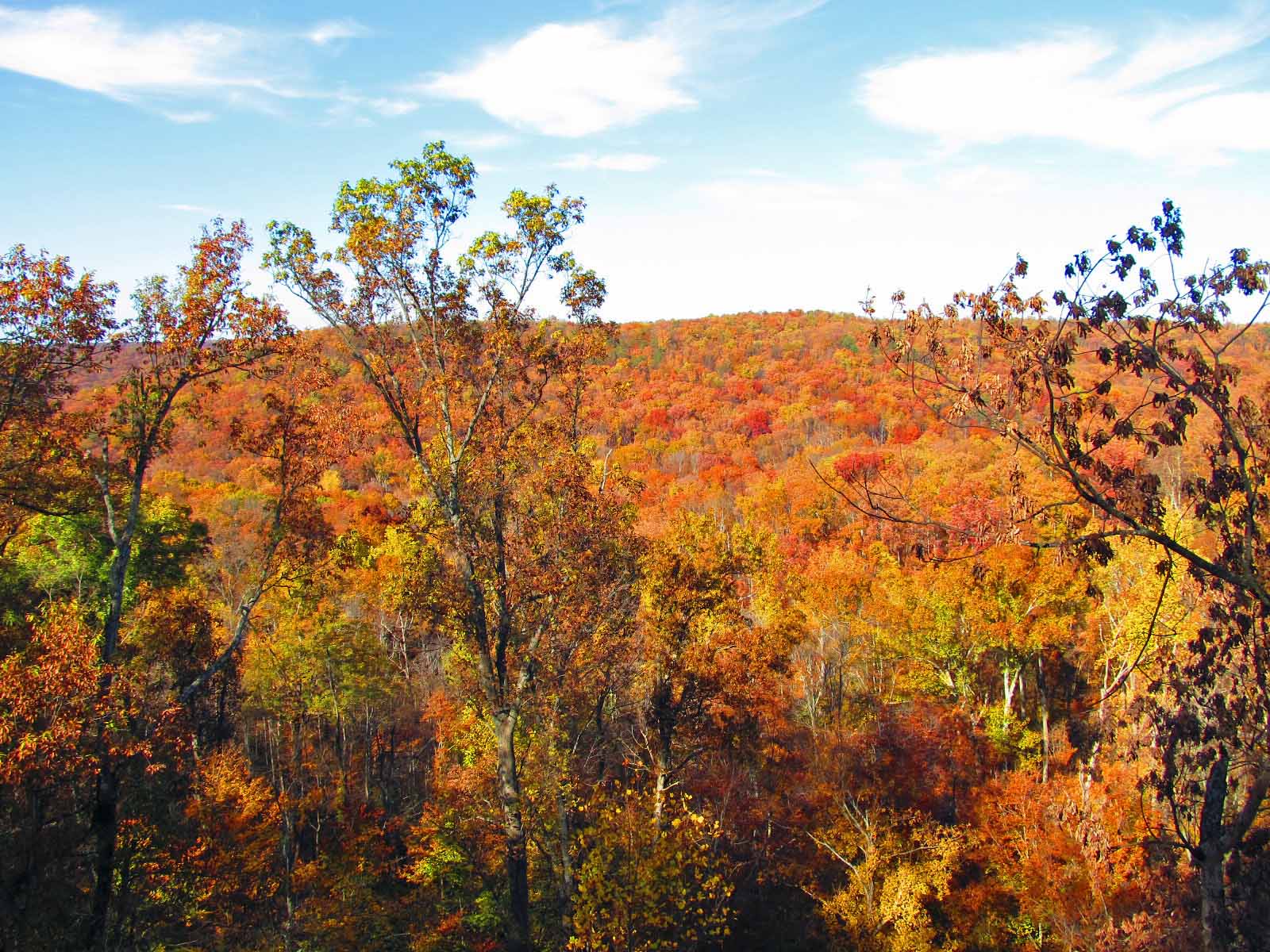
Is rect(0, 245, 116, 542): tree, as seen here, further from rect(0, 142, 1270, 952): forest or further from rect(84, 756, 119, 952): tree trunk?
rect(84, 756, 119, 952): tree trunk

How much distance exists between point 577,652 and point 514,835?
11.3ft

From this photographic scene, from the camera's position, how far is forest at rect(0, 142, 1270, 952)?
613 cm

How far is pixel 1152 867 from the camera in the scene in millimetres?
16156

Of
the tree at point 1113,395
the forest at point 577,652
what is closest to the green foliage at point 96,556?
the forest at point 577,652

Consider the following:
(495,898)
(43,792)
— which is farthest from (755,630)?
(43,792)

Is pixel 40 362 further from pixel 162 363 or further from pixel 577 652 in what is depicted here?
pixel 577 652

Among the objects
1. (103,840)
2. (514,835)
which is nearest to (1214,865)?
(514,835)

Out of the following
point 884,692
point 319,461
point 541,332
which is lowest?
point 884,692

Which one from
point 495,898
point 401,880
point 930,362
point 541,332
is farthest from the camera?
point 401,880

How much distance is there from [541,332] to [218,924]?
12.5 metres

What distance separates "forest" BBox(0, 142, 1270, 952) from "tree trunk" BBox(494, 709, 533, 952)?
0.07m

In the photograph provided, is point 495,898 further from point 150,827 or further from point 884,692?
point 884,692

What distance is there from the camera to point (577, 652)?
14.5m

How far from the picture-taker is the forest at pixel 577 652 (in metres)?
6.13
